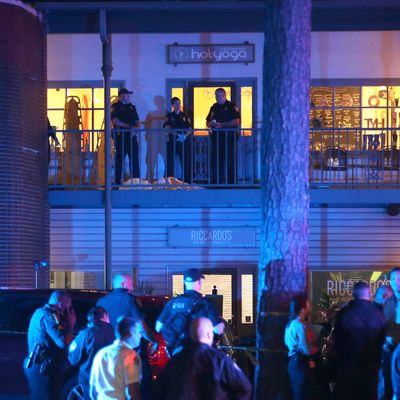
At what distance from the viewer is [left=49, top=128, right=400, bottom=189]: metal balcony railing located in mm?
14297

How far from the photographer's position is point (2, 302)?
9891 millimetres

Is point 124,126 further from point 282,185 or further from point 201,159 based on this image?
point 282,185

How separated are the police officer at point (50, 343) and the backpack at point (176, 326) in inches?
45.7

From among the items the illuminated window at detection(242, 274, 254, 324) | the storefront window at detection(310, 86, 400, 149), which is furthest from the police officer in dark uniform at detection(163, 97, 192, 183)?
the storefront window at detection(310, 86, 400, 149)

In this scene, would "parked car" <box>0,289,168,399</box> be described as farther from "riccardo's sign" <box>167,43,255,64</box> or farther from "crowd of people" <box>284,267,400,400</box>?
"riccardo's sign" <box>167,43,255,64</box>

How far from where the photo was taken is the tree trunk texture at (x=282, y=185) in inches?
310

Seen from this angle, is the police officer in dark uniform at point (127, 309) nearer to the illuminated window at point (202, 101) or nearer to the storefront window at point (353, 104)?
the illuminated window at point (202, 101)

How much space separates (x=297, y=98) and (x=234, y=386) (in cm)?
316

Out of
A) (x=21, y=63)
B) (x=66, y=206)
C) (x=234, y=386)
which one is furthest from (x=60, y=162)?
(x=234, y=386)

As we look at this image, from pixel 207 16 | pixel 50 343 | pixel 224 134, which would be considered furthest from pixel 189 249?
pixel 50 343

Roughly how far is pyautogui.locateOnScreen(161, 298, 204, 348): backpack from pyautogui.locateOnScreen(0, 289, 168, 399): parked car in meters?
0.61

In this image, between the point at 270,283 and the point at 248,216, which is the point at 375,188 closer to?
the point at 248,216

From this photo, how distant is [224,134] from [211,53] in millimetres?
1959

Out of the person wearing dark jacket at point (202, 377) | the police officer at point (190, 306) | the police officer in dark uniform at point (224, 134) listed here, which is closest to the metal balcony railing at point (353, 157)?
the police officer in dark uniform at point (224, 134)
